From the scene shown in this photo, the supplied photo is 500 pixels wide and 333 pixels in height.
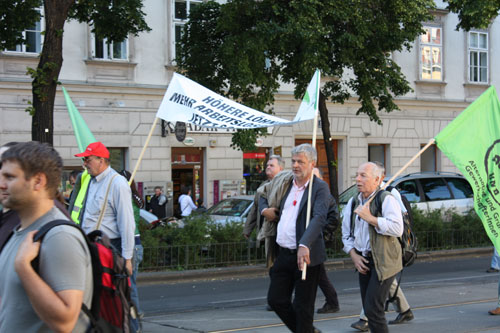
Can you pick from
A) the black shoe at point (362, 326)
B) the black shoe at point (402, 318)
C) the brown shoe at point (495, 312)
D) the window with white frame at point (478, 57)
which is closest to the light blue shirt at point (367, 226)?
the black shoe at point (362, 326)

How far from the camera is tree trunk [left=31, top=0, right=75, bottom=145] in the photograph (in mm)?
12195

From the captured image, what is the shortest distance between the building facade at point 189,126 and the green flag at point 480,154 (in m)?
13.1

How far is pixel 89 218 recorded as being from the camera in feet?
21.9

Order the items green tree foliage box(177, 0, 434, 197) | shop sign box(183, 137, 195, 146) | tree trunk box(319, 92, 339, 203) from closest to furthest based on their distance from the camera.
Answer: green tree foliage box(177, 0, 434, 197)
tree trunk box(319, 92, 339, 203)
shop sign box(183, 137, 195, 146)

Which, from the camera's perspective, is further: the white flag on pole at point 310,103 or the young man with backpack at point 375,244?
the white flag on pole at point 310,103

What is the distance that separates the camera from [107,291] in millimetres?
2953

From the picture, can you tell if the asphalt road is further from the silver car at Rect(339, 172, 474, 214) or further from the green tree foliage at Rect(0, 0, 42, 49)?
the green tree foliage at Rect(0, 0, 42, 49)

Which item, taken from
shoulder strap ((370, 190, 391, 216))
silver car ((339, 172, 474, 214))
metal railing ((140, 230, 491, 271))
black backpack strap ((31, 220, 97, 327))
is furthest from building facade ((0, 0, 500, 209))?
black backpack strap ((31, 220, 97, 327))

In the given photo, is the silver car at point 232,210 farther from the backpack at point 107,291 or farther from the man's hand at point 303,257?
the backpack at point 107,291

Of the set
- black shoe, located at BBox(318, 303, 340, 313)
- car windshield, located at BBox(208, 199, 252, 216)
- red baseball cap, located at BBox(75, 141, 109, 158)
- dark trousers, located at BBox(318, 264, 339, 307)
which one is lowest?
black shoe, located at BBox(318, 303, 340, 313)

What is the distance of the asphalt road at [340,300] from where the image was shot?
8.05 m

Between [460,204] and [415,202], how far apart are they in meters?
1.35

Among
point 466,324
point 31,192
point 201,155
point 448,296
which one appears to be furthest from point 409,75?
point 31,192

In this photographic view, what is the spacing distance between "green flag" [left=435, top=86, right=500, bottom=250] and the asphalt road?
1.26 meters
